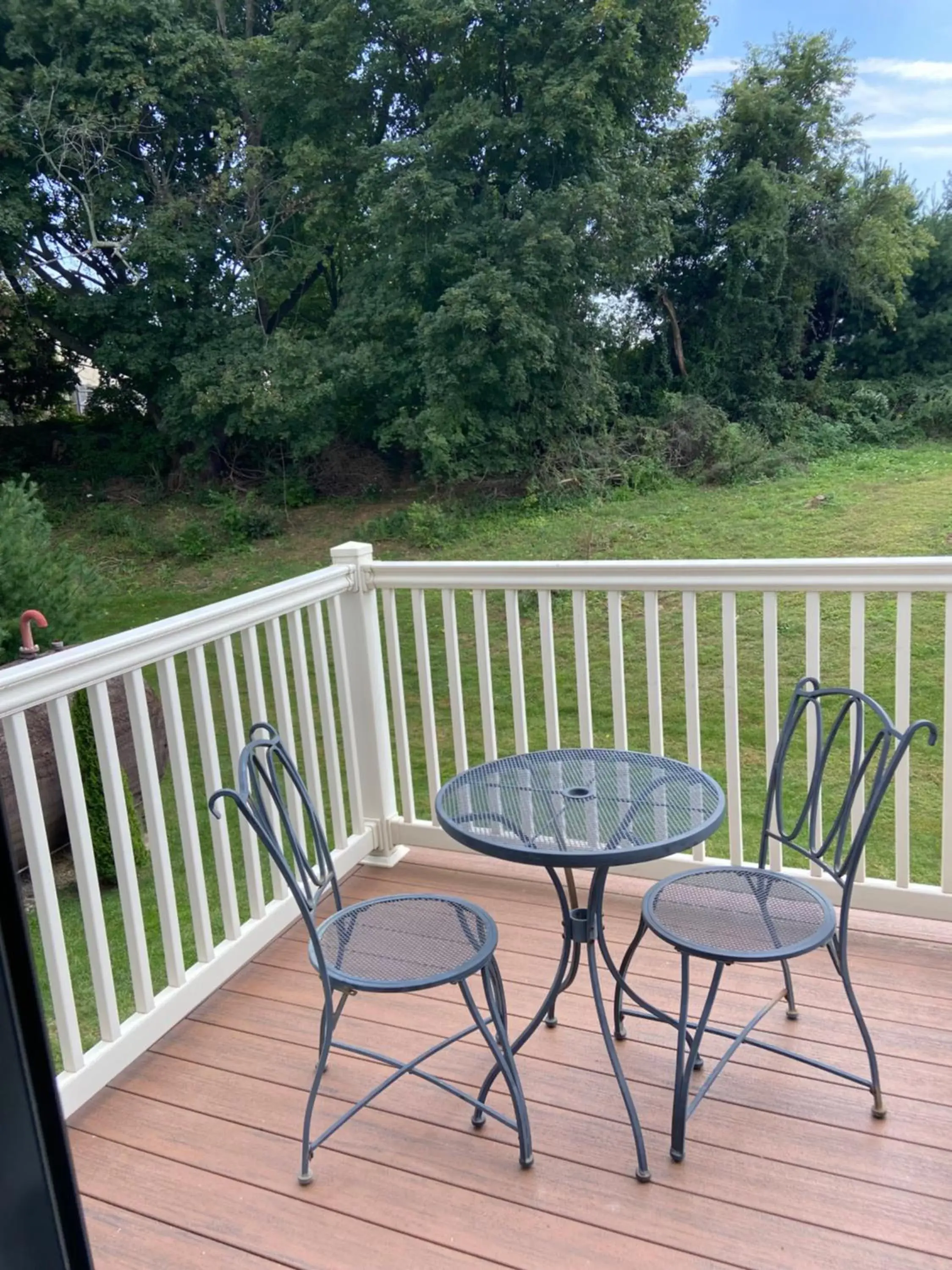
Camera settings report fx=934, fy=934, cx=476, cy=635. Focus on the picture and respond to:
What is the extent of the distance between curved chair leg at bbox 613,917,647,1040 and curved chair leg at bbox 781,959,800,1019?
0.34m

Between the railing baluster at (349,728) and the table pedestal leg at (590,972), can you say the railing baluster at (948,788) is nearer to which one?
the table pedestal leg at (590,972)

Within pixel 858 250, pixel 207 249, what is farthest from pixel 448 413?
pixel 858 250

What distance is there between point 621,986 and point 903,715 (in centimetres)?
101

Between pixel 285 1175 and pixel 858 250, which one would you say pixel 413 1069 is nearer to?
pixel 285 1175

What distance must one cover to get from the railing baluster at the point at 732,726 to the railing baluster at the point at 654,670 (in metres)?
0.18

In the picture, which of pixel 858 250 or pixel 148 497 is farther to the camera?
pixel 148 497

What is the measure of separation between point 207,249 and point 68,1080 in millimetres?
10319

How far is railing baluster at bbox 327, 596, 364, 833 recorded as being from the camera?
2873mm

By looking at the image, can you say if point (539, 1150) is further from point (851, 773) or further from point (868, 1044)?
point (851, 773)

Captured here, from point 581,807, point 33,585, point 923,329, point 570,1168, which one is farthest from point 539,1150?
point 923,329

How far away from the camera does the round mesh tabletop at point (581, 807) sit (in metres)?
1.71

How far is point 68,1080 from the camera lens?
1864mm

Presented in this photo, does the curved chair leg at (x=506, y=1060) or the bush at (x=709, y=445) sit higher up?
the bush at (x=709, y=445)

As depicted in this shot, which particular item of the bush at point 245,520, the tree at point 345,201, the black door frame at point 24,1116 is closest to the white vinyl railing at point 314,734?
the black door frame at point 24,1116
